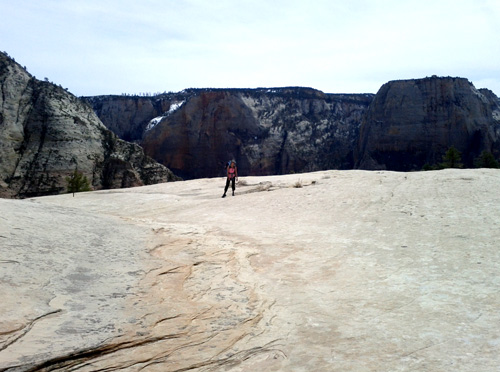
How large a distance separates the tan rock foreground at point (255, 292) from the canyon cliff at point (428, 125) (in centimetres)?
4851

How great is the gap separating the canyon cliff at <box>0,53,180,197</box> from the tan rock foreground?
26.8 metres

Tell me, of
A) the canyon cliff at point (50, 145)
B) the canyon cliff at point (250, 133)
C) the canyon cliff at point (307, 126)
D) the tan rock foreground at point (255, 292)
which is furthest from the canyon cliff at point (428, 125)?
the tan rock foreground at point (255, 292)

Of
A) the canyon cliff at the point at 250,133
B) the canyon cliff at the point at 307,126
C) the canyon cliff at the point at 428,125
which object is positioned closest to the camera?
the canyon cliff at the point at 428,125

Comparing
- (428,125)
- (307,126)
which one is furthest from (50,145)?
(428,125)

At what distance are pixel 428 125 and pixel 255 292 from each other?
5457 cm

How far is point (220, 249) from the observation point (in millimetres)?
6402

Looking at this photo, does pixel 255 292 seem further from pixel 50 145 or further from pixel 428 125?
pixel 428 125

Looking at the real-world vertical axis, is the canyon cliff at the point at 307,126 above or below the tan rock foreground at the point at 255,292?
above

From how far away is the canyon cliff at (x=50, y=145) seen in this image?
→ 103ft

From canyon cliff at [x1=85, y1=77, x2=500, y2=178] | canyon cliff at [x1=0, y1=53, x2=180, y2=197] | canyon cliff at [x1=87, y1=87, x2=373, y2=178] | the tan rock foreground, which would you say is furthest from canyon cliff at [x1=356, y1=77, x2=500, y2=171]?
the tan rock foreground

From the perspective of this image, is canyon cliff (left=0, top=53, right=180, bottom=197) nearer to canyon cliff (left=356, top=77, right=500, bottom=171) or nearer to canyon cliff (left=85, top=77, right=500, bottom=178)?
canyon cliff (left=85, top=77, right=500, bottom=178)

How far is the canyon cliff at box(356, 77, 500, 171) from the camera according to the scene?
52.9m

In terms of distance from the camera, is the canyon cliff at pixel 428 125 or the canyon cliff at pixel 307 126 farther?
the canyon cliff at pixel 307 126

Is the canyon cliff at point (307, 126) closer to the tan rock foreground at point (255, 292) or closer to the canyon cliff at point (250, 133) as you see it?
the canyon cliff at point (250, 133)
